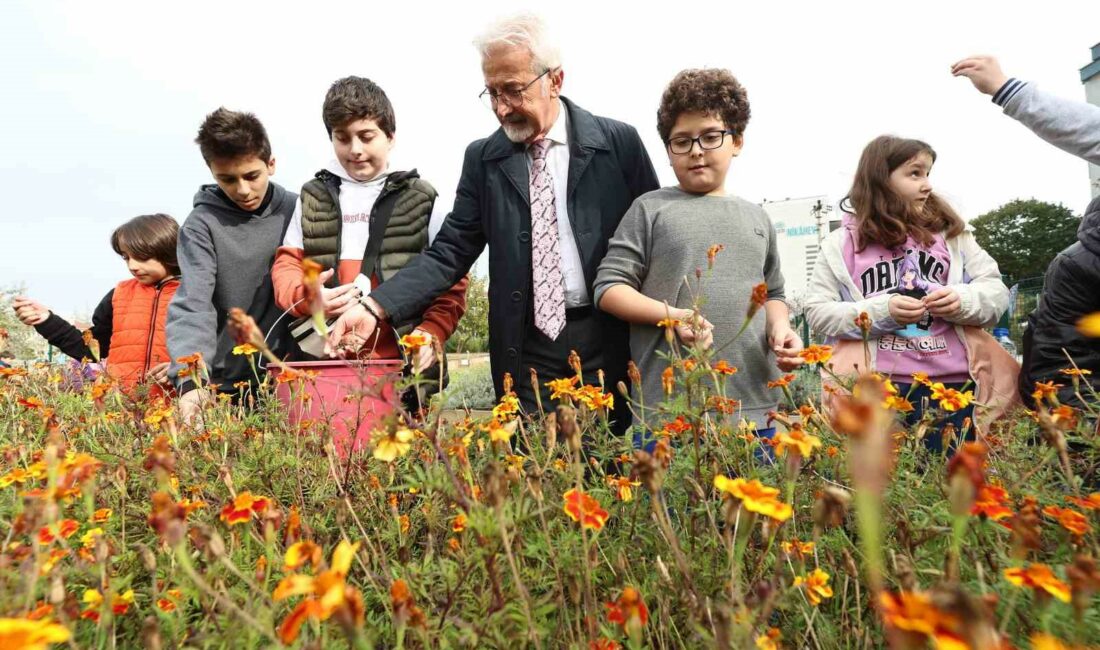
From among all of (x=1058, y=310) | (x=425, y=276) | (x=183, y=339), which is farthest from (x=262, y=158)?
(x=1058, y=310)

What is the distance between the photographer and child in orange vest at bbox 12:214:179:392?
12.4ft

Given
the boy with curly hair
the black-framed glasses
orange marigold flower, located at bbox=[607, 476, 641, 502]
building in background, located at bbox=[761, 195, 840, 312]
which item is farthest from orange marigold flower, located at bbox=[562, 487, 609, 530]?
building in background, located at bbox=[761, 195, 840, 312]

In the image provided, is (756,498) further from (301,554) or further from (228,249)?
(228,249)

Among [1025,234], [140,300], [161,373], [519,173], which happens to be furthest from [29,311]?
[1025,234]

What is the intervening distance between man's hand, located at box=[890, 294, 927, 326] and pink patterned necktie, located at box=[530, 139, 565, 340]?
1.23m

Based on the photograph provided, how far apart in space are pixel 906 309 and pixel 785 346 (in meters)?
0.64

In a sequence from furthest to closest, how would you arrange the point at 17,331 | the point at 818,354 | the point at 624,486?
the point at 17,331 < the point at 818,354 < the point at 624,486

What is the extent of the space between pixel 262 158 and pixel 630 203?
73.2 inches

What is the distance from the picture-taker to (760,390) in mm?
2350

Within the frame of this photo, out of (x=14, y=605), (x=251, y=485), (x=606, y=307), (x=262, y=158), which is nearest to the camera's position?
(x=14, y=605)

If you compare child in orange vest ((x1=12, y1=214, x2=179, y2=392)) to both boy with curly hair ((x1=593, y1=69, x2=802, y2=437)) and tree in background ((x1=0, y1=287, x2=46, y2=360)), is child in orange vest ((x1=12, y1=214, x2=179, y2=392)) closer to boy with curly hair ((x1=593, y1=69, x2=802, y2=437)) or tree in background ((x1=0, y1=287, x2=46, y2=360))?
boy with curly hair ((x1=593, y1=69, x2=802, y2=437))

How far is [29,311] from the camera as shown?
4207mm

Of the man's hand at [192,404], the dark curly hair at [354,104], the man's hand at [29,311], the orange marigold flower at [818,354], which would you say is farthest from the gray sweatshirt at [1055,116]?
the man's hand at [29,311]

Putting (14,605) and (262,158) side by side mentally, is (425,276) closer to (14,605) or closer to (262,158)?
(262,158)
